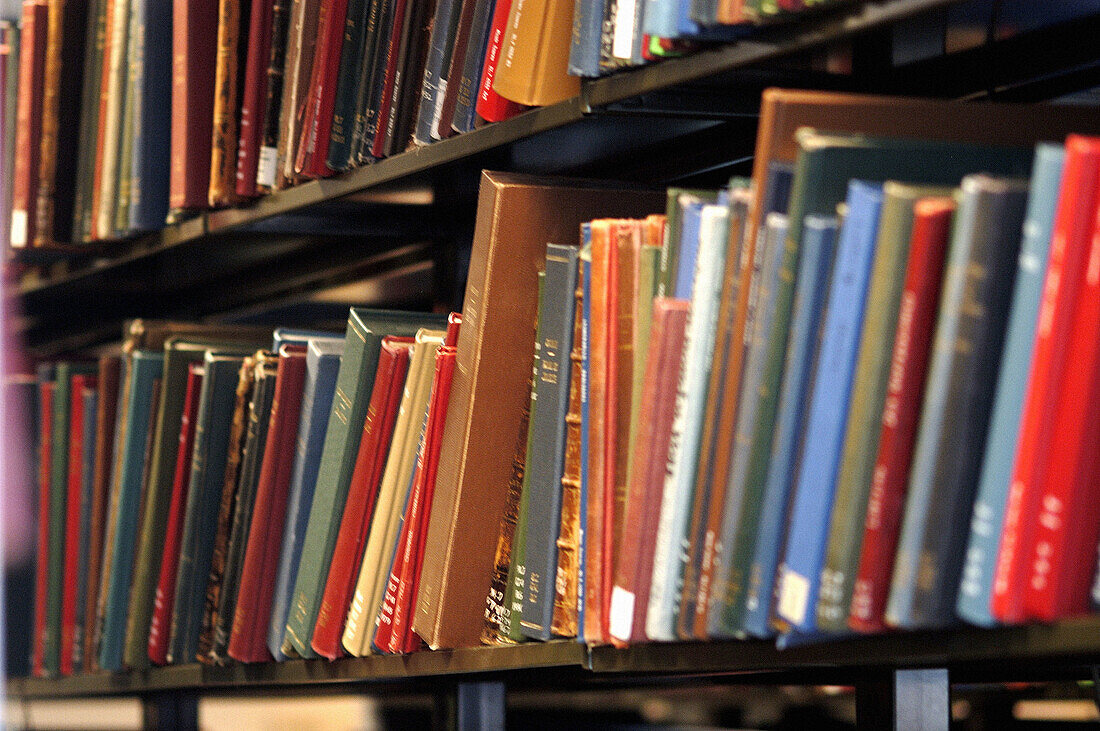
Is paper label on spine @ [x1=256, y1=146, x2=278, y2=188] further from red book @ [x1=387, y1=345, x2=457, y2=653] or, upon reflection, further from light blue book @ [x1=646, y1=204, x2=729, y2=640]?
light blue book @ [x1=646, y1=204, x2=729, y2=640]

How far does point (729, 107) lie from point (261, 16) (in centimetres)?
65

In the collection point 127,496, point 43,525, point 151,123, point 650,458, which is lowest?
point 43,525

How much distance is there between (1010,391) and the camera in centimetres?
68

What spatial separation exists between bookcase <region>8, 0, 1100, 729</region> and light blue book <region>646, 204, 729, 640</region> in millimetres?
51

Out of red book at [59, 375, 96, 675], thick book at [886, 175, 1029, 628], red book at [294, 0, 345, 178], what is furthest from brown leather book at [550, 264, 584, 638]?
red book at [59, 375, 96, 675]

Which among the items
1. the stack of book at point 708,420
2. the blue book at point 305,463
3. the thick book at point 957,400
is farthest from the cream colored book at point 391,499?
the thick book at point 957,400

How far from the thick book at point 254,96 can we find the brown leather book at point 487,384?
1.49 ft

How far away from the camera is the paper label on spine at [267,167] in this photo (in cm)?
147

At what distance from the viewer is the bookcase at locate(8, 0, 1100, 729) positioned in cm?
85

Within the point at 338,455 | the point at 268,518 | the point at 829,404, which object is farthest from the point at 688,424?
the point at 268,518

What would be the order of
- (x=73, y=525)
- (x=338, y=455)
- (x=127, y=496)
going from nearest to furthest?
(x=338, y=455) → (x=127, y=496) → (x=73, y=525)

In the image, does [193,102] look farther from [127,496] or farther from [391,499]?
[391,499]

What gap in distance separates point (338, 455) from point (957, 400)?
71cm

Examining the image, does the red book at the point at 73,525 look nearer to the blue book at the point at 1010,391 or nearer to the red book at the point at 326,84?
the red book at the point at 326,84
